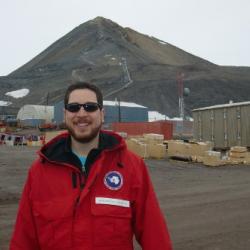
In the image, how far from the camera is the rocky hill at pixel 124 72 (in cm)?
Result: 10319

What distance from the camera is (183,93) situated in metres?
94.8

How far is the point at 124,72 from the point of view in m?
119

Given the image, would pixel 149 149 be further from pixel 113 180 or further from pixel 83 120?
pixel 113 180

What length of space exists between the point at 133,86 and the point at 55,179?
104707mm

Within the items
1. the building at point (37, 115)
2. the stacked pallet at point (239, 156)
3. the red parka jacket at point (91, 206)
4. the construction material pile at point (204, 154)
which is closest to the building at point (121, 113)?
the building at point (37, 115)

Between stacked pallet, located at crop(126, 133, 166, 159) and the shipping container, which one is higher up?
the shipping container

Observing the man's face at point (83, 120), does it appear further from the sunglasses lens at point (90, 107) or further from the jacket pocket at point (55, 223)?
the jacket pocket at point (55, 223)

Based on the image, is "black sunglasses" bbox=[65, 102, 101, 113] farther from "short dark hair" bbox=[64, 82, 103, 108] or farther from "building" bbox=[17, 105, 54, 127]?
"building" bbox=[17, 105, 54, 127]

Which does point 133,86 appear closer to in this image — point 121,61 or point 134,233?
point 121,61

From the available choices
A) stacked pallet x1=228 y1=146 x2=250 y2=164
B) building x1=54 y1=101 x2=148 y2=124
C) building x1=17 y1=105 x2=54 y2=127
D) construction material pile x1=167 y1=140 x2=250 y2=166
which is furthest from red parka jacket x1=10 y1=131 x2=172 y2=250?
building x1=17 y1=105 x2=54 y2=127

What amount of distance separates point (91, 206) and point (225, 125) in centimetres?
2943

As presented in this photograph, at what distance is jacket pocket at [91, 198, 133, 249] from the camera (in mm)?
2857

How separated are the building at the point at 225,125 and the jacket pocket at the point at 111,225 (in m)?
27.6

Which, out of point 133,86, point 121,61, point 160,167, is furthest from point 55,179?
point 121,61
